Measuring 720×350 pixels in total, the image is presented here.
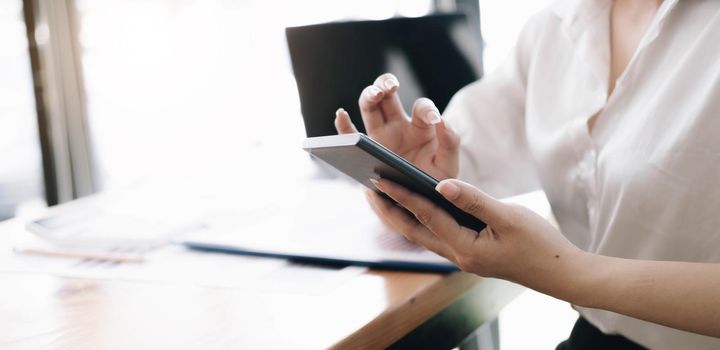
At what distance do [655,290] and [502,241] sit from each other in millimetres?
159

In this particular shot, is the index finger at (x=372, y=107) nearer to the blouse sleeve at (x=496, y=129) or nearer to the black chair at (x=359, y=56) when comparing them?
the blouse sleeve at (x=496, y=129)

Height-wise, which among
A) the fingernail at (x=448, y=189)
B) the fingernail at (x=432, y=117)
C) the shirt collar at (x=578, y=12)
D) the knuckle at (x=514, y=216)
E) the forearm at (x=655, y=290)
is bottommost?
the forearm at (x=655, y=290)

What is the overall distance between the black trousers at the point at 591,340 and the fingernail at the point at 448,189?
18.4 inches

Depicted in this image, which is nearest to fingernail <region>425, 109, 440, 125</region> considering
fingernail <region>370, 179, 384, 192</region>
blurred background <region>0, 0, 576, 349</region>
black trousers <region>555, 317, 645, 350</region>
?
fingernail <region>370, 179, 384, 192</region>

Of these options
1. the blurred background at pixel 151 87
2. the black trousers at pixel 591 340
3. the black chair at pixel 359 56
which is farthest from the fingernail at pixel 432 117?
the blurred background at pixel 151 87

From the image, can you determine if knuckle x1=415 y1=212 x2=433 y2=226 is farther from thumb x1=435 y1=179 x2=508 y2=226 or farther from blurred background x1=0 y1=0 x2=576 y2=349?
blurred background x1=0 y1=0 x2=576 y2=349

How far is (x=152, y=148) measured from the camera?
3.41 metres

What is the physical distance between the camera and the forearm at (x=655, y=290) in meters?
0.73

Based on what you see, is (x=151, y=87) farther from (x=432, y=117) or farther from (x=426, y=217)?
(x=426, y=217)

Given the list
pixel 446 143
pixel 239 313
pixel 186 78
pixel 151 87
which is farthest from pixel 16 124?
pixel 239 313

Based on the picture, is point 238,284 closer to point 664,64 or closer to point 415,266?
point 415,266

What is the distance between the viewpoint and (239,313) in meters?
0.72

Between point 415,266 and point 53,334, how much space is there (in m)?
0.37

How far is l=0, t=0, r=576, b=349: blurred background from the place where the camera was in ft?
9.26
